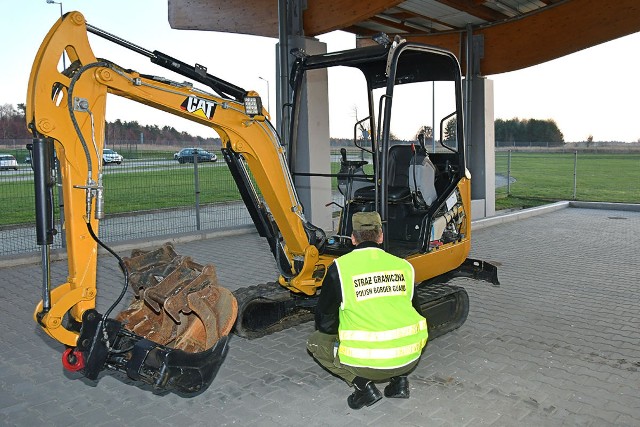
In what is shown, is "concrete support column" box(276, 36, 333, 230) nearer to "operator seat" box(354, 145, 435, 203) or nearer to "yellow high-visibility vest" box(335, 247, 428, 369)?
"operator seat" box(354, 145, 435, 203)

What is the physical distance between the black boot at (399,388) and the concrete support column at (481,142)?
11984 millimetres

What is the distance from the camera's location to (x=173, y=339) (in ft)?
14.2

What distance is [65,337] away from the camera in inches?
163

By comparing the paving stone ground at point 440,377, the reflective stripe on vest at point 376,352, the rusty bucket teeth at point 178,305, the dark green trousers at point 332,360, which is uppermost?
the rusty bucket teeth at point 178,305

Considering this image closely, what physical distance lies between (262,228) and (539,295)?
14.2 ft

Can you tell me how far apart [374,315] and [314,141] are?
8978 millimetres

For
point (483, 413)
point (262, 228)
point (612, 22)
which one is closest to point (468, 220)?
point (262, 228)

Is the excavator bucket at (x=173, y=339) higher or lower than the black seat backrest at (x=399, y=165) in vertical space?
lower

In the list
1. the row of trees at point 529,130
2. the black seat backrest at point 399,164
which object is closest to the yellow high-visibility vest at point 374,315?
the black seat backrest at point 399,164

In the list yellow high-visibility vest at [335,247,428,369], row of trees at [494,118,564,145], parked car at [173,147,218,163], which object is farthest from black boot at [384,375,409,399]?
row of trees at [494,118,564,145]

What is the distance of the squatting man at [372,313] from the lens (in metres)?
4.47

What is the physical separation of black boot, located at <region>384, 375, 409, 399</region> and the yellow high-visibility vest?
58 cm

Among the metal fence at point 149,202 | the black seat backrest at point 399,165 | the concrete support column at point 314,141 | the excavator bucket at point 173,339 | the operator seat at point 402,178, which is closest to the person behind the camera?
the excavator bucket at point 173,339

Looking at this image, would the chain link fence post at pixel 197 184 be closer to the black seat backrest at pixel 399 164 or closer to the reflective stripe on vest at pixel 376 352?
the black seat backrest at pixel 399 164
